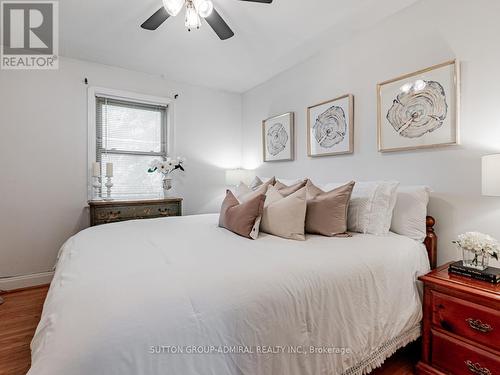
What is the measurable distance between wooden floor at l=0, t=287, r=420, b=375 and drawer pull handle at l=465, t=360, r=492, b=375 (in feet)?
1.11

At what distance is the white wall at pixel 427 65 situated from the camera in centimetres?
170

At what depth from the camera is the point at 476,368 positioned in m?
1.31

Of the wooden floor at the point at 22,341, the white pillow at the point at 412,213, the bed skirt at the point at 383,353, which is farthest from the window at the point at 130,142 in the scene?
the bed skirt at the point at 383,353

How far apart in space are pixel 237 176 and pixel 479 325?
3004 millimetres

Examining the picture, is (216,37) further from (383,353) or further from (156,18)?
(383,353)

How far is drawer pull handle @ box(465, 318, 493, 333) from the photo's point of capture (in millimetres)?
1268

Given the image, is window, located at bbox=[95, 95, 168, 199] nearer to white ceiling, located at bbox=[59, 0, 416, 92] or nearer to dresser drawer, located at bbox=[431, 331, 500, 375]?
white ceiling, located at bbox=[59, 0, 416, 92]

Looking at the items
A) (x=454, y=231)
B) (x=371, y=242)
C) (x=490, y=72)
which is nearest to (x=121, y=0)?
(x=371, y=242)

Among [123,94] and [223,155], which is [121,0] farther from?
[223,155]

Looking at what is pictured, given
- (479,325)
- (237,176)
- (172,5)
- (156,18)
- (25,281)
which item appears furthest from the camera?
(237,176)

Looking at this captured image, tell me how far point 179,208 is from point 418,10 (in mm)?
3128

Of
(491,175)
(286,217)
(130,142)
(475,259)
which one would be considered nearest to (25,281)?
(130,142)

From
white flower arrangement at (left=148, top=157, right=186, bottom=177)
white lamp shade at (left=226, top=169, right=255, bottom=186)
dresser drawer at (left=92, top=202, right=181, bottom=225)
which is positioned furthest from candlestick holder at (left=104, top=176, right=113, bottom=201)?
white lamp shade at (left=226, top=169, right=255, bottom=186)

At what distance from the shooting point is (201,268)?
1.13m
